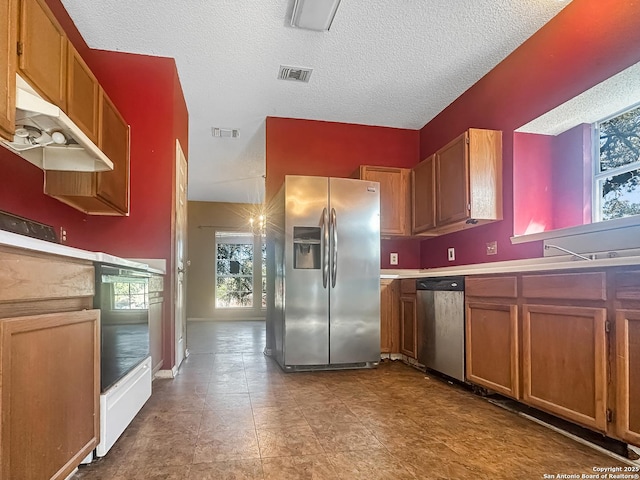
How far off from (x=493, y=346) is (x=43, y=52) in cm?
298

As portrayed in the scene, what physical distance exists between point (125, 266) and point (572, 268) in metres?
2.23

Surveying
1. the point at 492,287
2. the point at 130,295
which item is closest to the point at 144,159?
the point at 130,295

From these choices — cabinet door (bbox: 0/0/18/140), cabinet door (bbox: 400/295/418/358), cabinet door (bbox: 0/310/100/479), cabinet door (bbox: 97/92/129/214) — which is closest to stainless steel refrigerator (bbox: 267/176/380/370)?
cabinet door (bbox: 400/295/418/358)

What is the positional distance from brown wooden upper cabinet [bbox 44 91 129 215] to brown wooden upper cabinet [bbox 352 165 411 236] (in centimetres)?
226

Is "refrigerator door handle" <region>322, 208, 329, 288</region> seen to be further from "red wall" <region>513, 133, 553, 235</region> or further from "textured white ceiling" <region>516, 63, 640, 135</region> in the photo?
"textured white ceiling" <region>516, 63, 640, 135</region>

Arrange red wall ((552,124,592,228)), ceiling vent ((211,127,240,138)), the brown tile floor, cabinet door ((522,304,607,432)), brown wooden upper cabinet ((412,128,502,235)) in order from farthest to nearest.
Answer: ceiling vent ((211,127,240,138)) < brown wooden upper cabinet ((412,128,502,235)) < red wall ((552,124,592,228)) < cabinet door ((522,304,607,432)) < the brown tile floor

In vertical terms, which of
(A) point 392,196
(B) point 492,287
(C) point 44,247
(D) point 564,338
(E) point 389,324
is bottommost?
(E) point 389,324

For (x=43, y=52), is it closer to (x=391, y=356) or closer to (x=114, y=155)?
(x=114, y=155)

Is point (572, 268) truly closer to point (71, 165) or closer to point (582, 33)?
point (582, 33)

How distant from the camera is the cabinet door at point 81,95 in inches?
86.7

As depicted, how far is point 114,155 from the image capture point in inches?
115

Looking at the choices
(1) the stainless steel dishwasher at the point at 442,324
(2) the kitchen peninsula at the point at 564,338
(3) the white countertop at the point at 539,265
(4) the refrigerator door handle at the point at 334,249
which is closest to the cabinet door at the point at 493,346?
(2) the kitchen peninsula at the point at 564,338

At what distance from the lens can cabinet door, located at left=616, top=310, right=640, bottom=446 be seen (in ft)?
5.58

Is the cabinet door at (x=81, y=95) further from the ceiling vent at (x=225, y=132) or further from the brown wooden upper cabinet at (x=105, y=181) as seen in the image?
the ceiling vent at (x=225, y=132)
